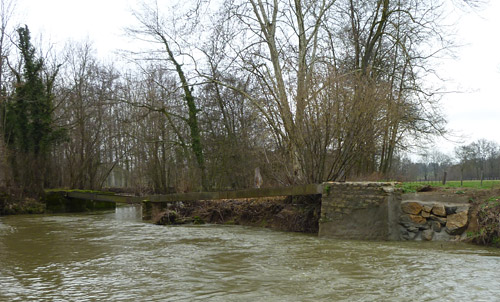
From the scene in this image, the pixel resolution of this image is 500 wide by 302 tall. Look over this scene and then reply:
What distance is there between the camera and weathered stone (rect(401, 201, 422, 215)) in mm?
9336

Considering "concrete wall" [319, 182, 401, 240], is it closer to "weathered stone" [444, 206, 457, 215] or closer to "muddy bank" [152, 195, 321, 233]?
"weathered stone" [444, 206, 457, 215]

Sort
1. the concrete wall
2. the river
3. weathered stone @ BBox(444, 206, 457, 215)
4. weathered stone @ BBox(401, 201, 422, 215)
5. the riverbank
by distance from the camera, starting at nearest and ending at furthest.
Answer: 1. the river
2. weathered stone @ BBox(444, 206, 457, 215)
3. weathered stone @ BBox(401, 201, 422, 215)
4. the concrete wall
5. the riverbank

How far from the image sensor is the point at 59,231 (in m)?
13.2

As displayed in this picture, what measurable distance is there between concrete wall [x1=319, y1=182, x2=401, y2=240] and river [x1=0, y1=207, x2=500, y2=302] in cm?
41

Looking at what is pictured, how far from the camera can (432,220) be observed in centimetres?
923

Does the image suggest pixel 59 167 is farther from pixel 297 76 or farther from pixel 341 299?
pixel 341 299

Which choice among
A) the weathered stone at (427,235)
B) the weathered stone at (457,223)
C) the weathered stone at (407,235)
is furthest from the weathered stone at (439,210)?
the weathered stone at (407,235)

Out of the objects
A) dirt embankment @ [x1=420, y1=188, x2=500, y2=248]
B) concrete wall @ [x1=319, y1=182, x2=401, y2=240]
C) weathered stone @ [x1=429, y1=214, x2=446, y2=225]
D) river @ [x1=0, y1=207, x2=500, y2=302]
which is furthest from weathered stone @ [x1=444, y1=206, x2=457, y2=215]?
concrete wall @ [x1=319, y1=182, x2=401, y2=240]

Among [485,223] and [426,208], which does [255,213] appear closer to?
[426,208]

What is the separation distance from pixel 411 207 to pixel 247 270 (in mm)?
4589

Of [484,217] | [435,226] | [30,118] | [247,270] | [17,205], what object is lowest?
[17,205]

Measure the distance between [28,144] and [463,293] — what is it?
2448 cm

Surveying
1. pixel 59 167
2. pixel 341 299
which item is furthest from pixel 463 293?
pixel 59 167

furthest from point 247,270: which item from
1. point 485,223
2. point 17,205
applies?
point 17,205
